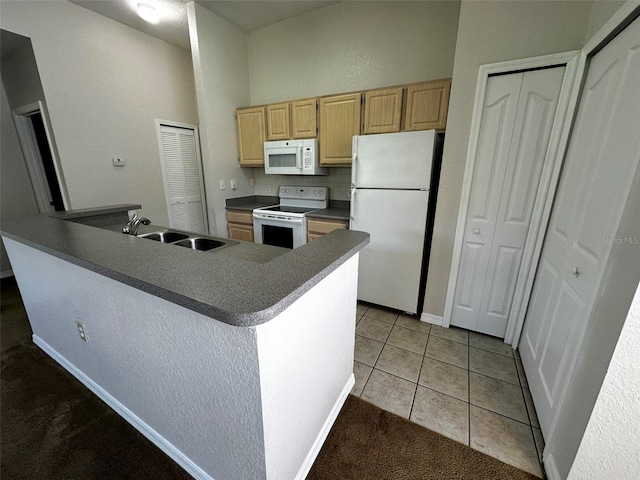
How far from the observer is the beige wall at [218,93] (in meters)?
2.72

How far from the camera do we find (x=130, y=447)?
49.6 inches

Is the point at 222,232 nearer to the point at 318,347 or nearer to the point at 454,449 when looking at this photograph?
the point at 318,347

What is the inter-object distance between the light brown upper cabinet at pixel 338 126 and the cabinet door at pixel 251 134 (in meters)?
0.83

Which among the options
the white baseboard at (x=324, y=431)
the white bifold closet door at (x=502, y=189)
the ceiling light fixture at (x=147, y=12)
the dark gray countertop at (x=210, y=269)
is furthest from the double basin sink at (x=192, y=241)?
the ceiling light fixture at (x=147, y=12)

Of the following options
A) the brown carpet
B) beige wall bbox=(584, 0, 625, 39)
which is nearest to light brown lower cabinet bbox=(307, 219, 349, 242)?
the brown carpet

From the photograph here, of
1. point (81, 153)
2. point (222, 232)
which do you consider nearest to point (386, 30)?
point (222, 232)

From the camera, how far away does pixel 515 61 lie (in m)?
1.63

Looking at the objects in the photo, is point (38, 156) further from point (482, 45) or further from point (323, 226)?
point (482, 45)

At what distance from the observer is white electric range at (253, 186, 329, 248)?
2.79m

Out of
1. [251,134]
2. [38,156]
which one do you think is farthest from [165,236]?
[38,156]

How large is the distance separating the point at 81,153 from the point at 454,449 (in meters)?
4.02

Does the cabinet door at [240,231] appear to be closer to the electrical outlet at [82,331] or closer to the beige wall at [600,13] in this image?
the electrical outlet at [82,331]

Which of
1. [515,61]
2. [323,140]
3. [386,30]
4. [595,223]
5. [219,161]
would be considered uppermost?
[386,30]

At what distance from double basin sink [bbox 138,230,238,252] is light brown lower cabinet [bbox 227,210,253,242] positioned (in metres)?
1.23
